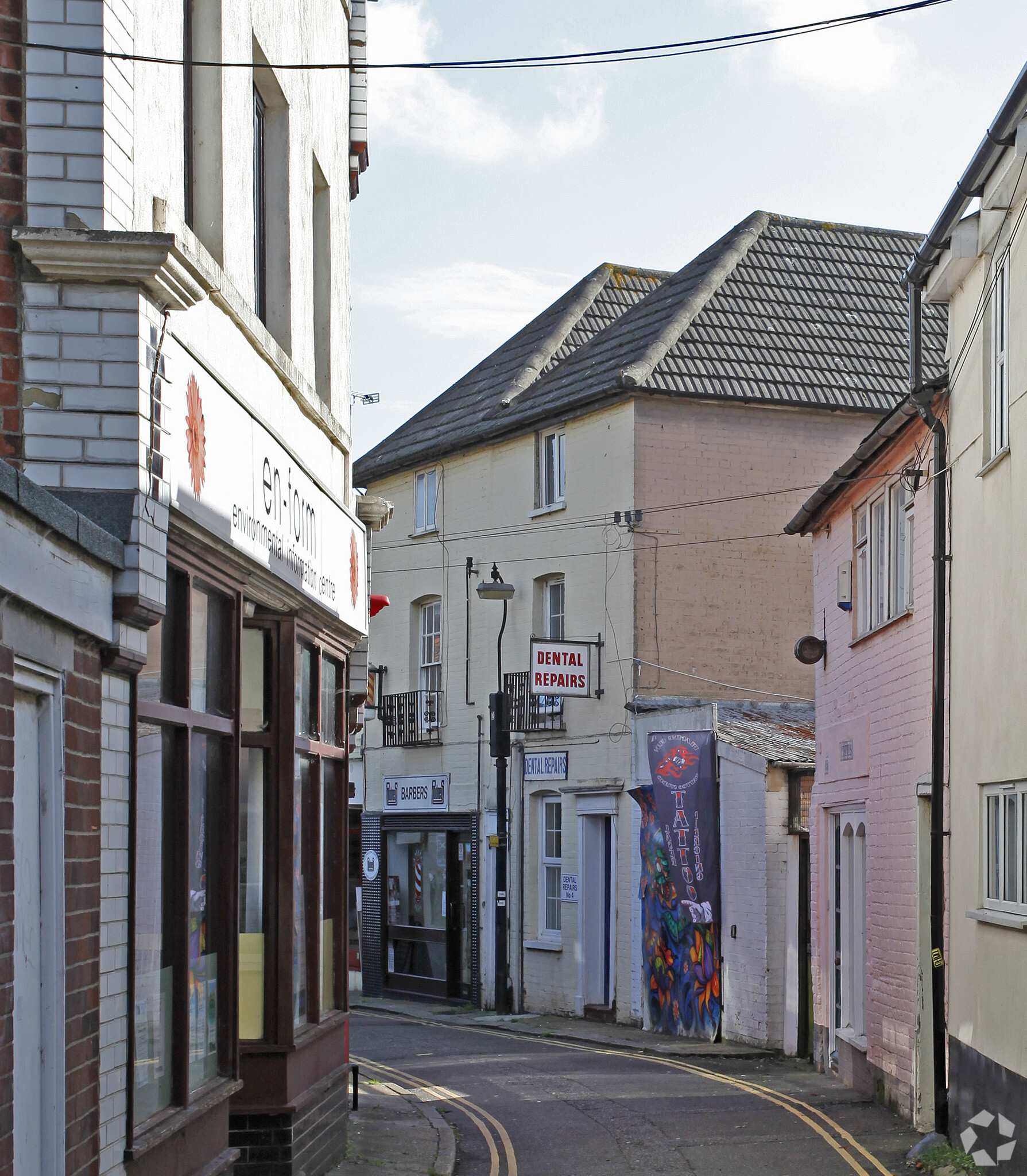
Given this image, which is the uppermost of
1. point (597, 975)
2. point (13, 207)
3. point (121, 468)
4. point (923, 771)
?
point (13, 207)

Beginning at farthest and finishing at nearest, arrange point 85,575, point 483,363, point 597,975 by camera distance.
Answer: point 483,363 < point 597,975 < point 85,575

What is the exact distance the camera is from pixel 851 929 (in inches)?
652

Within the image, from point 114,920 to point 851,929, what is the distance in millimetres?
11350

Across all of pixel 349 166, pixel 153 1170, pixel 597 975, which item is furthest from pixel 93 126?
pixel 597 975

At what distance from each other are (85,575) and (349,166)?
8814 mm

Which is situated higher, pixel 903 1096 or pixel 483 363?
pixel 483 363

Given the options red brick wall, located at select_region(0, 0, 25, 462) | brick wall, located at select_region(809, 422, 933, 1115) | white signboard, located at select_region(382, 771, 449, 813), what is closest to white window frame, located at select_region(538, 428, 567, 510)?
white signboard, located at select_region(382, 771, 449, 813)

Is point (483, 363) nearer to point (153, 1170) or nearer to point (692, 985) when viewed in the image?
point (692, 985)

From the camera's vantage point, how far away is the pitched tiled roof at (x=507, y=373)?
28.2 metres

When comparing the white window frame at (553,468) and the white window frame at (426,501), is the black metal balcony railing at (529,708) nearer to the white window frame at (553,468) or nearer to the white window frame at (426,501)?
the white window frame at (553,468)

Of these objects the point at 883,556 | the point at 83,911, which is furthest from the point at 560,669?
the point at 83,911

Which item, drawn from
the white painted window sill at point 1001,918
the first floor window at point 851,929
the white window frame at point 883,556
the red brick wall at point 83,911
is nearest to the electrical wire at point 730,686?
the first floor window at point 851,929

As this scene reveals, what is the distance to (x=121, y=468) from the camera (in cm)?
678

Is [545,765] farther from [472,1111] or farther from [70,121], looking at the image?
[70,121]
